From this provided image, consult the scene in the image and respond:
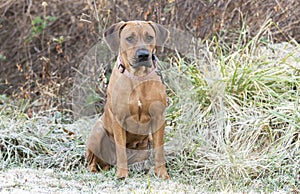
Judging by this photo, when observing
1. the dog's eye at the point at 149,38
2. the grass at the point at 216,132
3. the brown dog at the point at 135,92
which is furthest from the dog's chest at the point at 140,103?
the grass at the point at 216,132

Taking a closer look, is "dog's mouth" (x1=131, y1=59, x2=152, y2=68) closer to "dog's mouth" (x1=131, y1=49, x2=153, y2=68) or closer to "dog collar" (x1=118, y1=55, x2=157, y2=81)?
"dog's mouth" (x1=131, y1=49, x2=153, y2=68)

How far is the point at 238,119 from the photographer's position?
5305 millimetres

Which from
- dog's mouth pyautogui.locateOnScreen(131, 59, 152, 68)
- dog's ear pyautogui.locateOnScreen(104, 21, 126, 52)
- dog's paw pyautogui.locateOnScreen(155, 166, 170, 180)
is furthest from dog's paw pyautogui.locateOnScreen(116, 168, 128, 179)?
dog's ear pyautogui.locateOnScreen(104, 21, 126, 52)

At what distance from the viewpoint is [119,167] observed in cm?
473

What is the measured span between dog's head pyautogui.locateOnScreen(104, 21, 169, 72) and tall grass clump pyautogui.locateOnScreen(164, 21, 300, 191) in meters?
0.95

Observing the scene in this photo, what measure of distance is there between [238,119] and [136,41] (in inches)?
50.5

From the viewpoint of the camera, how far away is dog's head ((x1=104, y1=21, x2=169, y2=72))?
14.8 feet

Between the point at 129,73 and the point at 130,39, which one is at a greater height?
the point at 130,39

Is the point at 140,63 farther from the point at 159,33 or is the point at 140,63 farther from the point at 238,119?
the point at 238,119

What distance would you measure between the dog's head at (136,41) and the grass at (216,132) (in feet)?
2.96

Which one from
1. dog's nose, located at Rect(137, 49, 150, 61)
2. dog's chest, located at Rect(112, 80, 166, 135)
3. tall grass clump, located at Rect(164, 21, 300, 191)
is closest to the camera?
dog's nose, located at Rect(137, 49, 150, 61)

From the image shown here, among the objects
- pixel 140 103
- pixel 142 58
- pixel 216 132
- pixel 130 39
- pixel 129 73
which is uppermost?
pixel 130 39

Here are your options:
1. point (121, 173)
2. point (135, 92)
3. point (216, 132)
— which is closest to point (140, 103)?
point (135, 92)

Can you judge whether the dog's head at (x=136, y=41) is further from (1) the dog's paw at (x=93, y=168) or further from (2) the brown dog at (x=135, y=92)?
(1) the dog's paw at (x=93, y=168)
